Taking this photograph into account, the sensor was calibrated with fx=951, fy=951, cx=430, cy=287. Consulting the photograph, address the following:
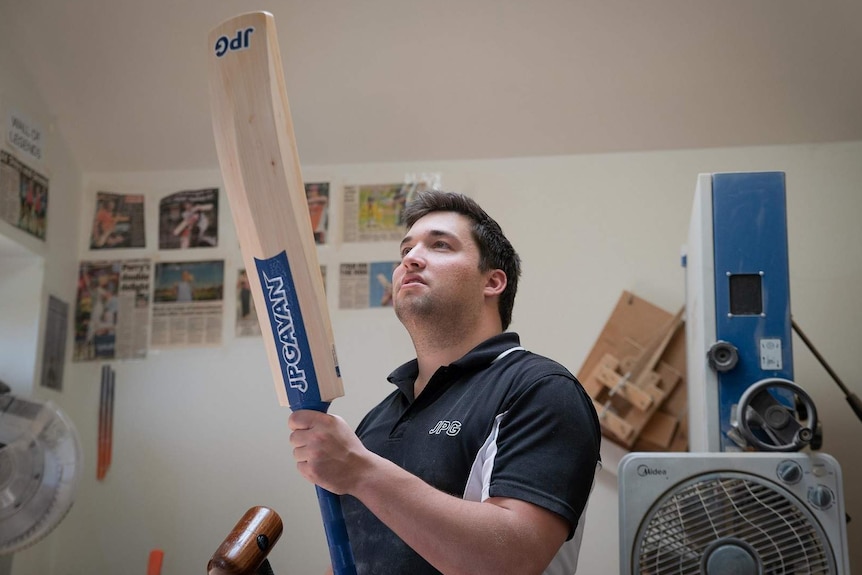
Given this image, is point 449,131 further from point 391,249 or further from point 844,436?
point 844,436

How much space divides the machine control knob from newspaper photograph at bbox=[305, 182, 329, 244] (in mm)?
1732

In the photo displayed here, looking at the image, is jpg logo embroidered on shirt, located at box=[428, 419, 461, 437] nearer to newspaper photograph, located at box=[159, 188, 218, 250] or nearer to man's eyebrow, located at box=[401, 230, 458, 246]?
man's eyebrow, located at box=[401, 230, 458, 246]

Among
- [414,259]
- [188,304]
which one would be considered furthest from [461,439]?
[188,304]

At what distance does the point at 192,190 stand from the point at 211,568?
90.2 inches

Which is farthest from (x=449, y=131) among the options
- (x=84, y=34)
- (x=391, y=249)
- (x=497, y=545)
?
(x=497, y=545)

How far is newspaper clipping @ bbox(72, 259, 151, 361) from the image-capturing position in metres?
3.70

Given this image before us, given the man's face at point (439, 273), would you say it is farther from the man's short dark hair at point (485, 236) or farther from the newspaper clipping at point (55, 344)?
the newspaper clipping at point (55, 344)

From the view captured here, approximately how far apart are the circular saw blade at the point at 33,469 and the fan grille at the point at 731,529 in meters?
1.76

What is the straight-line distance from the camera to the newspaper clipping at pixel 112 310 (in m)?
3.70

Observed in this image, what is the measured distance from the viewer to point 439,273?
1986mm

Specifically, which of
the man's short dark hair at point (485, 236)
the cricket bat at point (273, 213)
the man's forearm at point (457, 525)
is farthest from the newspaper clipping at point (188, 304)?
the man's forearm at point (457, 525)

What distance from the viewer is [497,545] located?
1406 millimetres

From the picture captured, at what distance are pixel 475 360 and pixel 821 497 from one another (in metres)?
0.85

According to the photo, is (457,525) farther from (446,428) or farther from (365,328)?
(365,328)
